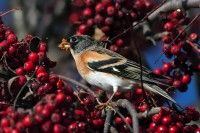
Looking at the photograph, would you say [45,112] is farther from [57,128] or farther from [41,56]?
[41,56]

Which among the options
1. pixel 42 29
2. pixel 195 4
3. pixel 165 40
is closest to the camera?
pixel 195 4

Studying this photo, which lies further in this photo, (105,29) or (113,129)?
(105,29)

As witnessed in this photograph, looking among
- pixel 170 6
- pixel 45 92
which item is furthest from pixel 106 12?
pixel 45 92

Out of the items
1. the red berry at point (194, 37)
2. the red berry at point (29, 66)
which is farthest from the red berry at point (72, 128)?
the red berry at point (194, 37)

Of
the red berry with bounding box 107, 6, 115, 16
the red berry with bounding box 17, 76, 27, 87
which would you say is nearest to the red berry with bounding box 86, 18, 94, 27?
the red berry with bounding box 107, 6, 115, 16

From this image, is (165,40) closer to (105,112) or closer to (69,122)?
(105,112)

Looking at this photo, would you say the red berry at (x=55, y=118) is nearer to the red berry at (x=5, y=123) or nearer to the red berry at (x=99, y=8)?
the red berry at (x=5, y=123)

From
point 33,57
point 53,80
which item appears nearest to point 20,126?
point 53,80
